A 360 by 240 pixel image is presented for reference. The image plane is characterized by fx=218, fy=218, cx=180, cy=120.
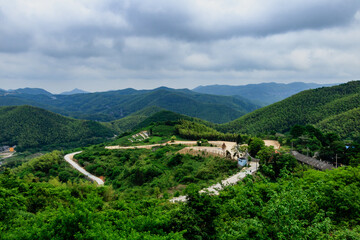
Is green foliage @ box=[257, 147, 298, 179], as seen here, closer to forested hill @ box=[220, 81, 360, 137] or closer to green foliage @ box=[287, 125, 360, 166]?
green foliage @ box=[287, 125, 360, 166]

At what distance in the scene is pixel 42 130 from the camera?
154250mm

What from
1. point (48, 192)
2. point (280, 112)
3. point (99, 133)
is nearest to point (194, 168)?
point (48, 192)

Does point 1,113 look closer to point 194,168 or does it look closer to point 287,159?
point 194,168

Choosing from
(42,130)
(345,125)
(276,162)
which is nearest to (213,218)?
(276,162)

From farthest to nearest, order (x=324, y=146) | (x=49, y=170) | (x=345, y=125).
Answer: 1. (x=345, y=125)
2. (x=49, y=170)
3. (x=324, y=146)

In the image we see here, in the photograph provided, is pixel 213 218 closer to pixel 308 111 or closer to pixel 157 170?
pixel 157 170

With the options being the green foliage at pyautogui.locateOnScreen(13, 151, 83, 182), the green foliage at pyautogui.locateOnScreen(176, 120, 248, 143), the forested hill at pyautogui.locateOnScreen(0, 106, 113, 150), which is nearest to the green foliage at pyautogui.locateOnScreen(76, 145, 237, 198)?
the green foliage at pyautogui.locateOnScreen(13, 151, 83, 182)

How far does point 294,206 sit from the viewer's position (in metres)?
11.9

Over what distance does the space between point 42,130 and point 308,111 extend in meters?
169

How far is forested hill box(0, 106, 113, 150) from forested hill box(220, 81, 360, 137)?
9664 centimetres

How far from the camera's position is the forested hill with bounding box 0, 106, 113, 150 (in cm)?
14450

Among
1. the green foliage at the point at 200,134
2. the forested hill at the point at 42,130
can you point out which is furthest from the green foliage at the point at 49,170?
the forested hill at the point at 42,130

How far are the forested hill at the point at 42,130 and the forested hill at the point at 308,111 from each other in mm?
96640

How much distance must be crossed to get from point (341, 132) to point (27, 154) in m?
153
